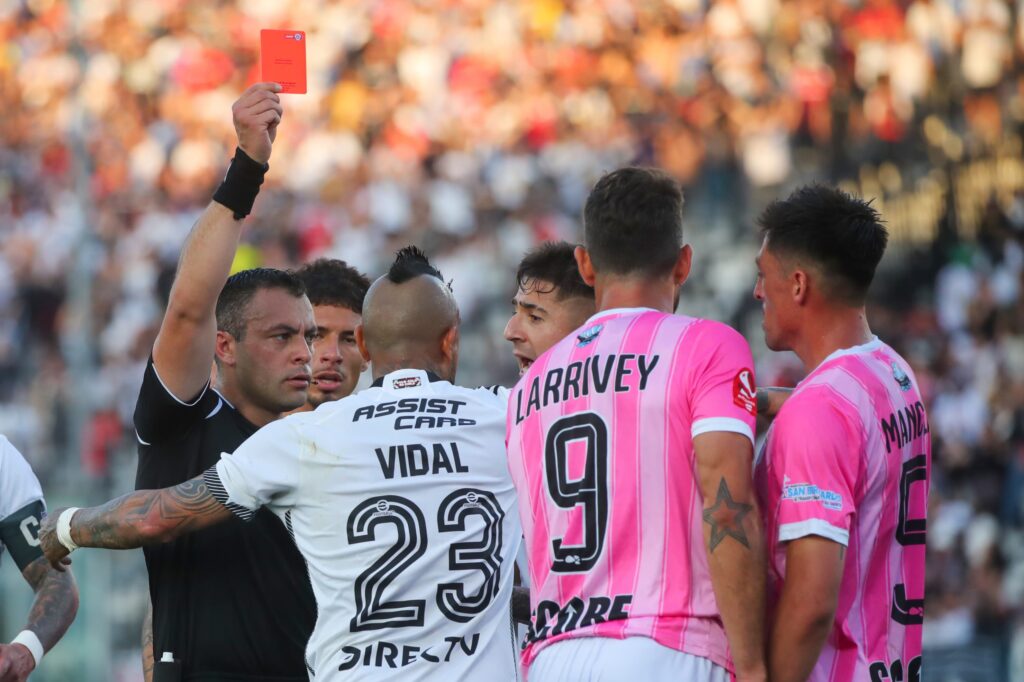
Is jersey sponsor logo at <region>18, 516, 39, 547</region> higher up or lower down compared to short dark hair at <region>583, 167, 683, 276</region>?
lower down

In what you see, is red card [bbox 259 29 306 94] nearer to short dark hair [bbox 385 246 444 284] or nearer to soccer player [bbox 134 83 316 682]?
soccer player [bbox 134 83 316 682]

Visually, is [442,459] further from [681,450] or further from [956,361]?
[956,361]

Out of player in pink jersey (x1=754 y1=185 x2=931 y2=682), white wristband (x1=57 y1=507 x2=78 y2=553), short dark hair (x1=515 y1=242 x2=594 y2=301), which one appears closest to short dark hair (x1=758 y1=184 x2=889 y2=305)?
player in pink jersey (x1=754 y1=185 x2=931 y2=682)

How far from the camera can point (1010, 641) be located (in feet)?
32.8

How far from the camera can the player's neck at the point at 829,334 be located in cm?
416

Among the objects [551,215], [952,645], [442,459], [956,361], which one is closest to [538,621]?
[442,459]

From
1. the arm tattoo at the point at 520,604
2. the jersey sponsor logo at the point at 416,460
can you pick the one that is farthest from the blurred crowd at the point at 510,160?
the jersey sponsor logo at the point at 416,460

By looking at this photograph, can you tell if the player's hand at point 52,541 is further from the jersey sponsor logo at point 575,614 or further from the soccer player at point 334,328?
the soccer player at point 334,328

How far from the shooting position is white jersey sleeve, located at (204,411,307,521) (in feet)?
14.1

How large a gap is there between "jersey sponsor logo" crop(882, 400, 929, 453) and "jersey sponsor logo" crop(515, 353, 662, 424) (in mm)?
700

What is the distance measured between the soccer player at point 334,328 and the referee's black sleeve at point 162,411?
4.66ft

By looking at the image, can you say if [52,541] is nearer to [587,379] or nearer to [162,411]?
[162,411]

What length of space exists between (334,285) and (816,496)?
3376 millimetres

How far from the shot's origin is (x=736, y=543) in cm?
368
